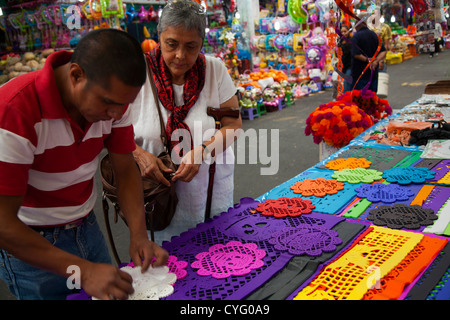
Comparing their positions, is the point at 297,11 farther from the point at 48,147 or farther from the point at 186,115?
the point at 48,147

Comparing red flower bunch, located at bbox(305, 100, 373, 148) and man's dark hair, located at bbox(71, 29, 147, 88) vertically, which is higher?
man's dark hair, located at bbox(71, 29, 147, 88)

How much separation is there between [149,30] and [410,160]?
7.75 meters

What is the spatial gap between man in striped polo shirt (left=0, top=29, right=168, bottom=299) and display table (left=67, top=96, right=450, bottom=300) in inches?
8.0

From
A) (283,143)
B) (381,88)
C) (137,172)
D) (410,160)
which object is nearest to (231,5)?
(283,143)

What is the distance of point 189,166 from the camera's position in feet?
4.87

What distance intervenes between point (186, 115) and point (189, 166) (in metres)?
0.25

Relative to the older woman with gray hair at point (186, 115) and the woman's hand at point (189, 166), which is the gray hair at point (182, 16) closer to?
the older woman with gray hair at point (186, 115)

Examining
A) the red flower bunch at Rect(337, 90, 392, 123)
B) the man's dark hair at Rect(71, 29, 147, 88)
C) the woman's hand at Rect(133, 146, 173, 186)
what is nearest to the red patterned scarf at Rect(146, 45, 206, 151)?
the woman's hand at Rect(133, 146, 173, 186)

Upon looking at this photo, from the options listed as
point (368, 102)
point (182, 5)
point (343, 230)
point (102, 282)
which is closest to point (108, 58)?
point (102, 282)

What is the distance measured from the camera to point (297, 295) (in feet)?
3.42

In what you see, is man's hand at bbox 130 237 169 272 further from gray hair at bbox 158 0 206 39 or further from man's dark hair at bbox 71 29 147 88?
gray hair at bbox 158 0 206 39

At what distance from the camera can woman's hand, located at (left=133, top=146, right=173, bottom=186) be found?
1462 mm

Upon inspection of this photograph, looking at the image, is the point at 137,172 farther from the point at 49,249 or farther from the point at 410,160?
the point at 410,160

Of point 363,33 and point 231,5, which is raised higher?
point 231,5
